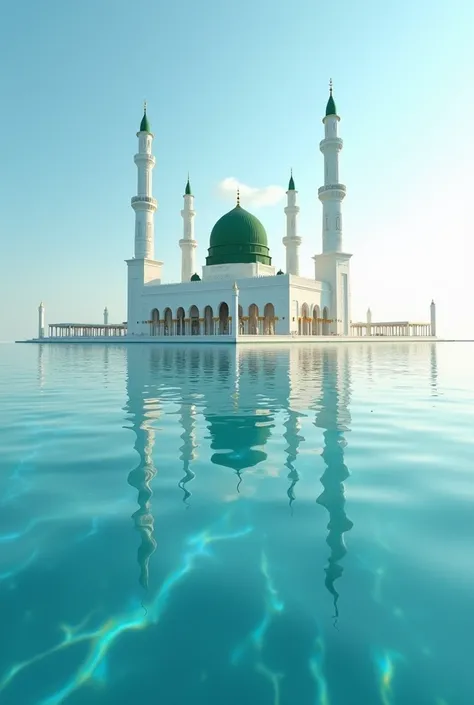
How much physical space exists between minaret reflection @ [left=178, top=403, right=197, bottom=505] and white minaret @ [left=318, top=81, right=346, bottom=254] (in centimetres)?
3755

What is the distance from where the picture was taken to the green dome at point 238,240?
142ft

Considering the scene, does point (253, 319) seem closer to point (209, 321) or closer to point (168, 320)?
point (209, 321)

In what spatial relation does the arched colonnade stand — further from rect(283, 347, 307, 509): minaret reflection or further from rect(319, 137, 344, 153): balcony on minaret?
rect(283, 347, 307, 509): minaret reflection

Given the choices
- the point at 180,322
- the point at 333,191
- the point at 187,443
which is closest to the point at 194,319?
the point at 180,322

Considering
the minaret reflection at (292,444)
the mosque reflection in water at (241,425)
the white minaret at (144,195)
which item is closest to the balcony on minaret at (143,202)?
the white minaret at (144,195)

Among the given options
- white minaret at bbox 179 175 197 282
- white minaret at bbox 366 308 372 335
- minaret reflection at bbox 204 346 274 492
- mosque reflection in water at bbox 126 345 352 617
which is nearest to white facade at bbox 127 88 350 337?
white minaret at bbox 179 175 197 282

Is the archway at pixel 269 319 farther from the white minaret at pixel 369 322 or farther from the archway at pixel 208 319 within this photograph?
the white minaret at pixel 369 322

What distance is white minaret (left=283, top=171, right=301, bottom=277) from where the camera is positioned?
4644cm

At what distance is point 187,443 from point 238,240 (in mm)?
40069

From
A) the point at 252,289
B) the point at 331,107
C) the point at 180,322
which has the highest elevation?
the point at 331,107

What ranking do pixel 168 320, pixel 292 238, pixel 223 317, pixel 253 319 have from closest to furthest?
pixel 253 319 → pixel 223 317 → pixel 168 320 → pixel 292 238

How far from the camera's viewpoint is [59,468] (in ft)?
12.6

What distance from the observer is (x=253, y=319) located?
4119 centimetres

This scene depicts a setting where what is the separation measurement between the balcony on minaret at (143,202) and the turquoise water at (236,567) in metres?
39.0
